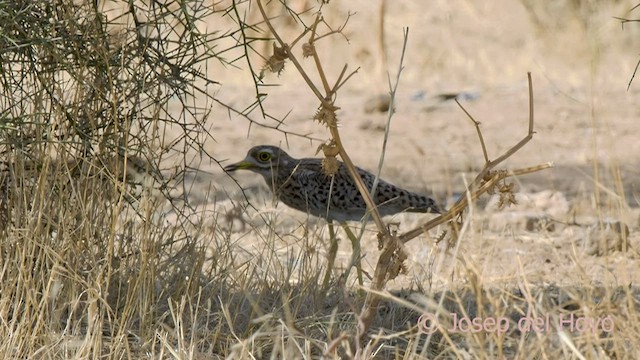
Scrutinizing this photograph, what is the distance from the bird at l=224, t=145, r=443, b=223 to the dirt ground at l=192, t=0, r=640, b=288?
0.13 metres

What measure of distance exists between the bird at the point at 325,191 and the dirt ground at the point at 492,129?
13 centimetres

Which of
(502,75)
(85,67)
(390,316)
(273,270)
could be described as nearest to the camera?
(85,67)

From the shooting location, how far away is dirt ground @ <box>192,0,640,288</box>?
544cm

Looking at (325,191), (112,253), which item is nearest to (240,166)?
(325,191)

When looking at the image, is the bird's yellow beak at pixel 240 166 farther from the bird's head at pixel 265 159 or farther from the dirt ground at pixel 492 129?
the dirt ground at pixel 492 129

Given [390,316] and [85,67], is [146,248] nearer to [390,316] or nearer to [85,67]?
[85,67]

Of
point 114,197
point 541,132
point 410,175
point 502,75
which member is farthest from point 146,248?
point 502,75

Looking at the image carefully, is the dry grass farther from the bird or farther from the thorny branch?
the bird

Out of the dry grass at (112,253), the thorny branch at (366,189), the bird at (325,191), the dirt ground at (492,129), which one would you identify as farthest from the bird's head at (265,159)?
the thorny branch at (366,189)

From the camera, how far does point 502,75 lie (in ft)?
40.2

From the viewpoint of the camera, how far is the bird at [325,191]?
5457 mm

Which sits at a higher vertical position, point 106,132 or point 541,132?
point 541,132

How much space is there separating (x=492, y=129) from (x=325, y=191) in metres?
4.11

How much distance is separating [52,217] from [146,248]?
0.39 m
